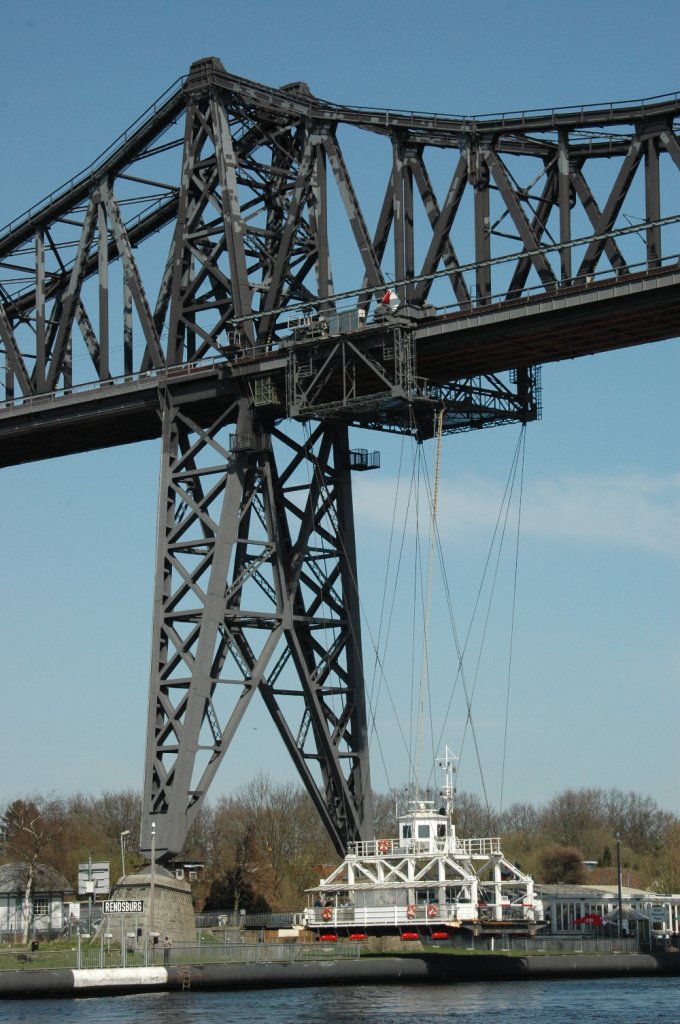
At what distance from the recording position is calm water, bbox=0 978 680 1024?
45031 millimetres

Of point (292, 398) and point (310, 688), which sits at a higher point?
point (292, 398)

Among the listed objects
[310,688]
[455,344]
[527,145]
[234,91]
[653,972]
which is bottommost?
[653,972]

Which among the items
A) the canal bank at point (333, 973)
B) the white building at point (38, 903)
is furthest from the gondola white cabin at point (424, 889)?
the white building at point (38, 903)

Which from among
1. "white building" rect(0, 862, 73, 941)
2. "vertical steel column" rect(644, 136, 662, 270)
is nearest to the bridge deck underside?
"vertical steel column" rect(644, 136, 662, 270)

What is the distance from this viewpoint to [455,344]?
187ft

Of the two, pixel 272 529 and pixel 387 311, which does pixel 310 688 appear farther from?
pixel 387 311

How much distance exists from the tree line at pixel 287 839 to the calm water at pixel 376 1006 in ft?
78.4

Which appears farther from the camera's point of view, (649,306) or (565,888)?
(565,888)

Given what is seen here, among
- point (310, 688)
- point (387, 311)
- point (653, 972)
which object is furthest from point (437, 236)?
point (653, 972)

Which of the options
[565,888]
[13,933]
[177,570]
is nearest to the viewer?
[177,570]

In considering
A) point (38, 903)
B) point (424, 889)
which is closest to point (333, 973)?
point (424, 889)

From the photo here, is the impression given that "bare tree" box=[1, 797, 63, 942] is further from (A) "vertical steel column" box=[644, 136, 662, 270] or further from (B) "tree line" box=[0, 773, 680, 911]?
(A) "vertical steel column" box=[644, 136, 662, 270]

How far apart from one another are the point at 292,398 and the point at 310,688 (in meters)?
10.8

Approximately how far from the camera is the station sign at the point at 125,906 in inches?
2297
